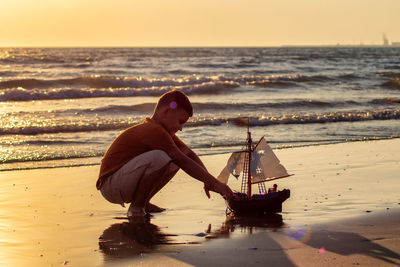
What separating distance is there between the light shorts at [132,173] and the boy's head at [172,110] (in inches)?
10.2

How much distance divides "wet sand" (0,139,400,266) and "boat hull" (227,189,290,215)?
96 mm

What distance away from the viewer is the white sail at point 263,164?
5.58 metres

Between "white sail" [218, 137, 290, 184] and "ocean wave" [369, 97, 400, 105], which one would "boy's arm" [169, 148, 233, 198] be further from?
"ocean wave" [369, 97, 400, 105]

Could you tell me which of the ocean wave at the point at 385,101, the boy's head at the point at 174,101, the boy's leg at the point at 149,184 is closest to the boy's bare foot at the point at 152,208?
the boy's leg at the point at 149,184

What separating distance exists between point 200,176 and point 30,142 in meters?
7.25

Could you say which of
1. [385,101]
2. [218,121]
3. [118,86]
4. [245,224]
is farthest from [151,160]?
[118,86]

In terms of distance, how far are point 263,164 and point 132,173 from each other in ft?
3.99

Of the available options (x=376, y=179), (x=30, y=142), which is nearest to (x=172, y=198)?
(x=376, y=179)

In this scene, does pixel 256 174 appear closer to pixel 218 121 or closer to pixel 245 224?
pixel 245 224

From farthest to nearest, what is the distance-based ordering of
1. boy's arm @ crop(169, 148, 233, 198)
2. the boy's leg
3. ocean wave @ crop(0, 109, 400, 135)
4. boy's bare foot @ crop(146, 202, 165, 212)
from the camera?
ocean wave @ crop(0, 109, 400, 135), boy's bare foot @ crop(146, 202, 165, 212), the boy's leg, boy's arm @ crop(169, 148, 233, 198)

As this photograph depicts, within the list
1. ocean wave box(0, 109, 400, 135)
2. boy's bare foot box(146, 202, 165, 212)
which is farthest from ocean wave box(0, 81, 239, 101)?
boy's bare foot box(146, 202, 165, 212)

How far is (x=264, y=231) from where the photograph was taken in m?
5.05

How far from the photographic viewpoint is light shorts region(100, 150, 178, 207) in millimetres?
5211

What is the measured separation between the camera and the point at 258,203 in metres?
5.52
